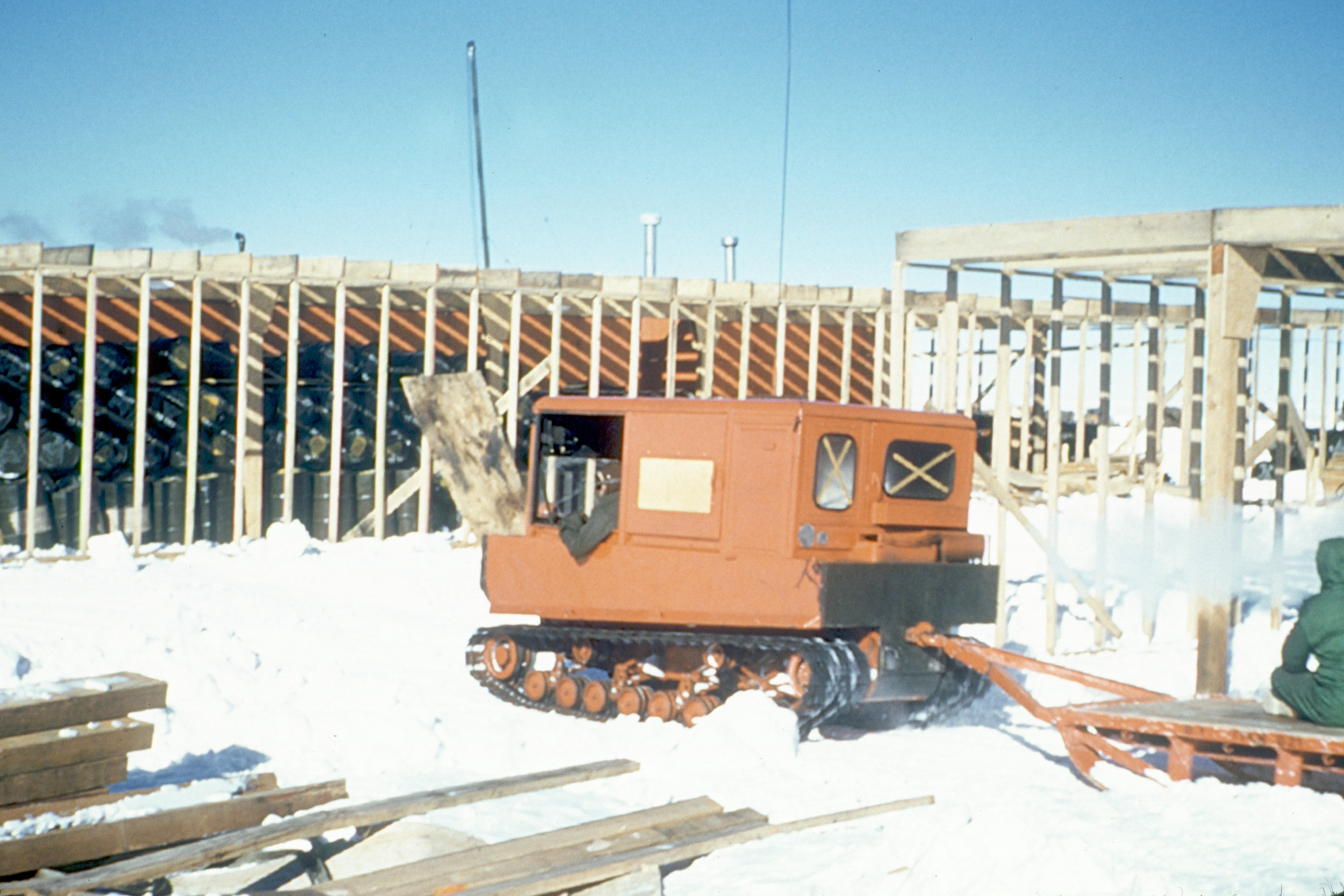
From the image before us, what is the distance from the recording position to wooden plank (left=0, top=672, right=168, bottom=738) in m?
6.38

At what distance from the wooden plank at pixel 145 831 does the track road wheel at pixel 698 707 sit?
2743 mm

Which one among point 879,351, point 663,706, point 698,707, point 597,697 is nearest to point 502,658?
point 597,697

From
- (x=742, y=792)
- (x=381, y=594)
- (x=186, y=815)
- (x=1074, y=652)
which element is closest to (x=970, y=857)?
(x=742, y=792)

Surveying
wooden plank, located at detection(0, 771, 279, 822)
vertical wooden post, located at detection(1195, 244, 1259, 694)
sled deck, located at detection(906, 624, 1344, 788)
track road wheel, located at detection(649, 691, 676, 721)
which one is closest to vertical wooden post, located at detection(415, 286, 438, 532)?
track road wheel, located at detection(649, 691, 676, 721)

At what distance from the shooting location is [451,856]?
6023 millimetres

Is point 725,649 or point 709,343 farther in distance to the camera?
point 709,343

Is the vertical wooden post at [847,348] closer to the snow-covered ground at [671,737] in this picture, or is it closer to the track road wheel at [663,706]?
the snow-covered ground at [671,737]

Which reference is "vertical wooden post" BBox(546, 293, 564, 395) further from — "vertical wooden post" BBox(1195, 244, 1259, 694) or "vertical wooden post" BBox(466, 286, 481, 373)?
"vertical wooden post" BBox(1195, 244, 1259, 694)

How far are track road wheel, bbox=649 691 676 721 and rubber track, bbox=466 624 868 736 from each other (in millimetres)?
345

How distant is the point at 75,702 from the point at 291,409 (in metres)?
8.67

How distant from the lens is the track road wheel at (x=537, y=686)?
9.80 meters

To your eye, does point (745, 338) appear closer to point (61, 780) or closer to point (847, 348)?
point (847, 348)

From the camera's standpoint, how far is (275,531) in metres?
15.0

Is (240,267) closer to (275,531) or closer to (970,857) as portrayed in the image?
(275,531)
